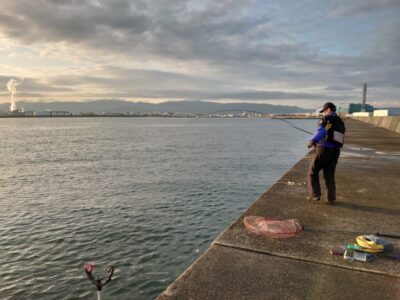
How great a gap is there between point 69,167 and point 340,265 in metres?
22.4

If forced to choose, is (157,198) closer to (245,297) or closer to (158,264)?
(158,264)

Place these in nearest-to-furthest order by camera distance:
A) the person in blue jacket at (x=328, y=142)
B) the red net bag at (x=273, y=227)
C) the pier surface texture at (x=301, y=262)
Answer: the pier surface texture at (x=301, y=262) → the red net bag at (x=273, y=227) → the person in blue jacket at (x=328, y=142)

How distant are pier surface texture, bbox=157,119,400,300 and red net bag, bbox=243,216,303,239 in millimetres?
123

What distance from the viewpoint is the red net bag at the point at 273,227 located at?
4.72 meters

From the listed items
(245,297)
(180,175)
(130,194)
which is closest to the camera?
(245,297)

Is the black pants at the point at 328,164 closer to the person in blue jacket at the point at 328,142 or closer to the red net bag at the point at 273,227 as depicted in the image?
the person in blue jacket at the point at 328,142

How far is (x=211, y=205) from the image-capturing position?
12445 mm

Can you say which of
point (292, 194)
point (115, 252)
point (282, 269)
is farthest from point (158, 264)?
point (282, 269)

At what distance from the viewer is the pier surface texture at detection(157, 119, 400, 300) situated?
3234mm

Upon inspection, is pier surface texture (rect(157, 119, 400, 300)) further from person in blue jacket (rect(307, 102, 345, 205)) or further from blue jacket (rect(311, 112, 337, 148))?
blue jacket (rect(311, 112, 337, 148))

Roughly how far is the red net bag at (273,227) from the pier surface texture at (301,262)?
4.9 inches

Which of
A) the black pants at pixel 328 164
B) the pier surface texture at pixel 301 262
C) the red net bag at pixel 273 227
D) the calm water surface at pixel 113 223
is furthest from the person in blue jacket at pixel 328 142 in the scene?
the calm water surface at pixel 113 223

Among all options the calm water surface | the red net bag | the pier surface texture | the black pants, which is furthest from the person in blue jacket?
the calm water surface

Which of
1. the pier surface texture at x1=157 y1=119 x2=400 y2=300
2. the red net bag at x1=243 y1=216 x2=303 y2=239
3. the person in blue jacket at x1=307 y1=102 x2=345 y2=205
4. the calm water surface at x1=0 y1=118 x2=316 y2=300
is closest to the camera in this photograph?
the pier surface texture at x1=157 y1=119 x2=400 y2=300
